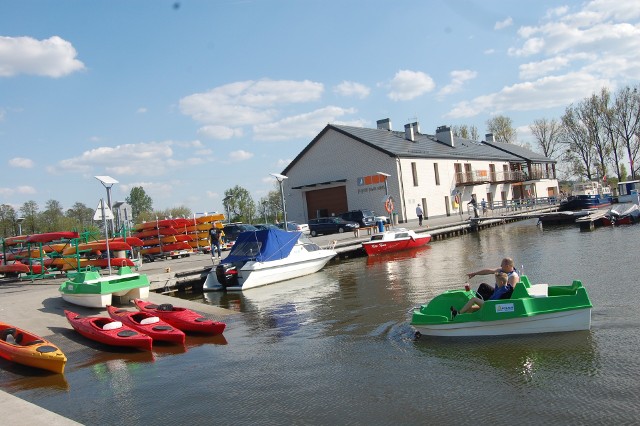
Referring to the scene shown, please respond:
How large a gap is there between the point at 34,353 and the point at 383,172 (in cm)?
3877

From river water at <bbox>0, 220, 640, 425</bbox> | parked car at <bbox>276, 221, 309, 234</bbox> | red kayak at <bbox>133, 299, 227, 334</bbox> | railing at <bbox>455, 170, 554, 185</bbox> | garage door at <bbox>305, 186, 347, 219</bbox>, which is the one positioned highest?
railing at <bbox>455, 170, 554, 185</bbox>

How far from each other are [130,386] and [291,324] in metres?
4.93

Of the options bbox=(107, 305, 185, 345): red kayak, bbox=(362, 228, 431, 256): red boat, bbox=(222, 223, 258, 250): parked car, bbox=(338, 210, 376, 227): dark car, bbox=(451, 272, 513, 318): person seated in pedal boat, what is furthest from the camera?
bbox=(338, 210, 376, 227): dark car

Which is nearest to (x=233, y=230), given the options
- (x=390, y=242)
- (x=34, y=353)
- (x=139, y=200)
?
(x=390, y=242)

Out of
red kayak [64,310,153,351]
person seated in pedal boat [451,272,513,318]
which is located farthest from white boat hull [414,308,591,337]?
red kayak [64,310,153,351]

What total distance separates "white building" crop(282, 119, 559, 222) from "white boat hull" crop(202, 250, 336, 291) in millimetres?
19485

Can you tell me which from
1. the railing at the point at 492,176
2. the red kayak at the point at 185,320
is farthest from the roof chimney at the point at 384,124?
the red kayak at the point at 185,320

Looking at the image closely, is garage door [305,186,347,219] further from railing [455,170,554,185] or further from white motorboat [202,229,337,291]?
Answer: white motorboat [202,229,337,291]

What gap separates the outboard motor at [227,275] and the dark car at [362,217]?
74.0 ft

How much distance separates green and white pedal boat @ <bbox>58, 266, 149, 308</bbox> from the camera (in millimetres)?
15297

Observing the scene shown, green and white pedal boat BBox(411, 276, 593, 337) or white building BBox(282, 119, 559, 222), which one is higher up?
white building BBox(282, 119, 559, 222)

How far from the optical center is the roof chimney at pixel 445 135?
5912 centimetres

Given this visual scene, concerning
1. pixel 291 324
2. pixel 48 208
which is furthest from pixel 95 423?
pixel 48 208

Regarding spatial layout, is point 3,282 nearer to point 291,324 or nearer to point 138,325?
point 138,325
